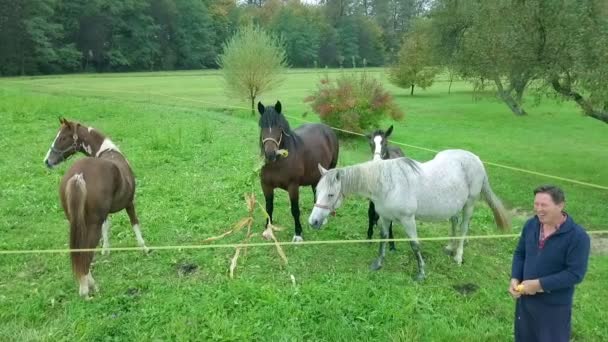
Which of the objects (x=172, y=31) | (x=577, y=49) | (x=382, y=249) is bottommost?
(x=382, y=249)

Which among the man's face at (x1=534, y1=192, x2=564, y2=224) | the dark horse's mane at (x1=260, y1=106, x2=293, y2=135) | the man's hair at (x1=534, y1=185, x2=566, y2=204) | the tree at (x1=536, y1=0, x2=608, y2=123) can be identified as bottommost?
the man's face at (x1=534, y1=192, x2=564, y2=224)

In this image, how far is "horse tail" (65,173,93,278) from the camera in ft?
14.6

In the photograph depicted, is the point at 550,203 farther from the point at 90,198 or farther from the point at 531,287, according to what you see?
the point at 90,198

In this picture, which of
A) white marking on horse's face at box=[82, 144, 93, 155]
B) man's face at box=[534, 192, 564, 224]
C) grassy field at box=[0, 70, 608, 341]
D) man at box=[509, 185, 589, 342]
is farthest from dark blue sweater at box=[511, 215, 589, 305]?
white marking on horse's face at box=[82, 144, 93, 155]

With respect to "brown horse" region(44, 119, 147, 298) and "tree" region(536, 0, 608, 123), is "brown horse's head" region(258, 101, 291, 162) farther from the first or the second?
"tree" region(536, 0, 608, 123)

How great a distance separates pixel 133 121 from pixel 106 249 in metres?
11.9

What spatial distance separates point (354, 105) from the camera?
18219 millimetres

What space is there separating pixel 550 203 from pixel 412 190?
2232 mm

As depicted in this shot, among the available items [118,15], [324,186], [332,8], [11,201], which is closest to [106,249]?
[324,186]

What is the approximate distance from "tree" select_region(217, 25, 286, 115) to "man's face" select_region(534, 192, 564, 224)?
20.6 metres

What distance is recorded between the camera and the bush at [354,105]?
1820cm

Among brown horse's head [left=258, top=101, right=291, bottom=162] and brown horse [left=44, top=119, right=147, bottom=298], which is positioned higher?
brown horse's head [left=258, top=101, right=291, bottom=162]

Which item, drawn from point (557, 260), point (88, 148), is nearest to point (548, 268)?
point (557, 260)

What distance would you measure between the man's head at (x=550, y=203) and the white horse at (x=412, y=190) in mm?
2086
